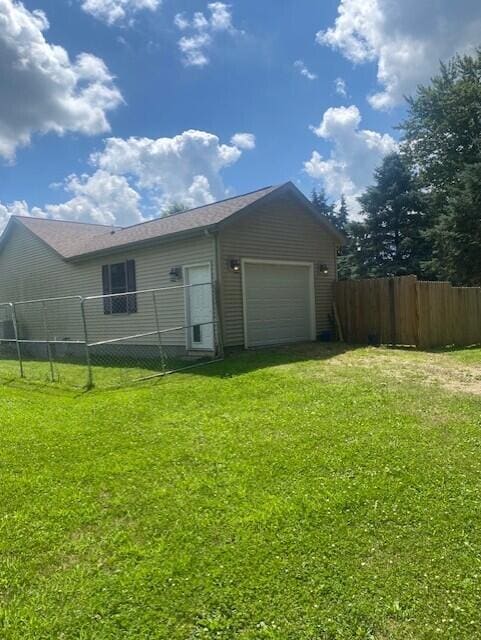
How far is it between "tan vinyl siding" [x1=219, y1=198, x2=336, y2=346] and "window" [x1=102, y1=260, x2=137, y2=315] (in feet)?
10.8

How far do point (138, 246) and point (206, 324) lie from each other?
316 centimetres

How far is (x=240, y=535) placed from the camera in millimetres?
3113

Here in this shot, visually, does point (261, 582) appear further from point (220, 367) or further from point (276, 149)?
point (276, 149)

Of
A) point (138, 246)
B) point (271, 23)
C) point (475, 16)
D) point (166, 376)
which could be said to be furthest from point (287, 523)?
point (475, 16)

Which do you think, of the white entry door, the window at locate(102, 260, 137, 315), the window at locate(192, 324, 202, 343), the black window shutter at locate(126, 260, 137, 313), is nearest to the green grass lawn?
the white entry door

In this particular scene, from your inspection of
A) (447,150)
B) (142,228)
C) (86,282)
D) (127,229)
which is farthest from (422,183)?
(86,282)

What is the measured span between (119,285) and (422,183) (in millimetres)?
19960

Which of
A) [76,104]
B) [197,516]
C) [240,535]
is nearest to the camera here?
[240,535]

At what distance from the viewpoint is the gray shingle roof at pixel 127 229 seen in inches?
446

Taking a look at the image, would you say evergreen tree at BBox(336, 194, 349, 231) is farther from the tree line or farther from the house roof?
the house roof

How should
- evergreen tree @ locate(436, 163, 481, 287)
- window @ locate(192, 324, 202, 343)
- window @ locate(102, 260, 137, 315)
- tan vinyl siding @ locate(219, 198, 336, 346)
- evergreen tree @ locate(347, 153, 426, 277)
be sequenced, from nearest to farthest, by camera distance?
tan vinyl siding @ locate(219, 198, 336, 346) → window @ locate(192, 324, 202, 343) → window @ locate(102, 260, 137, 315) → evergreen tree @ locate(436, 163, 481, 287) → evergreen tree @ locate(347, 153, 426, 277)

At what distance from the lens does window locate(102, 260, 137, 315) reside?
12.9 meters

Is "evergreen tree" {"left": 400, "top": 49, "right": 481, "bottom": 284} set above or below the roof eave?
above

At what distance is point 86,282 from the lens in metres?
14.5
